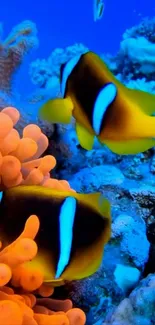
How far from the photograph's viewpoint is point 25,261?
1.02m

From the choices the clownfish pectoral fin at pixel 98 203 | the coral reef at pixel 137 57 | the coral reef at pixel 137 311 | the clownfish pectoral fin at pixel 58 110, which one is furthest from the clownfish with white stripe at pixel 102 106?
the coral reef at pixel 137 57

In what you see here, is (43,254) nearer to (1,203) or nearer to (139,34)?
(1,203)

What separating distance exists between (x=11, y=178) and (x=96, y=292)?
1.79 ft

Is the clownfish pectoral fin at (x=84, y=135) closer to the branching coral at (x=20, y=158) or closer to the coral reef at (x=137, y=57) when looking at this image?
the branching coral at (x=20, y=158)

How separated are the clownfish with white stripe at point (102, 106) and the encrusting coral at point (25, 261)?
10.0 inches

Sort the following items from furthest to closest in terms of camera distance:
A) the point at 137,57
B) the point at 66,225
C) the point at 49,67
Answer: the point at 49,67 < the point at 137,57 < the point at 66,225

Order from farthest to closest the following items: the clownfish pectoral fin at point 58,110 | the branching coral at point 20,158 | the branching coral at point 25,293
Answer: the branching coral at point 20,158, the clownfish pectoral fin at point 58,110, the branching coral at point 25,293

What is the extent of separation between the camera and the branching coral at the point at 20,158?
48.5 inches

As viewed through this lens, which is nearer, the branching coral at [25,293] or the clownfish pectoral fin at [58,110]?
the branching coral at [25,293]

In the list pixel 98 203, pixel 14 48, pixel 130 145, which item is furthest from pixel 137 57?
pixel 98 203

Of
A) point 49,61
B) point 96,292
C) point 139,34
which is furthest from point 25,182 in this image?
point 49,61

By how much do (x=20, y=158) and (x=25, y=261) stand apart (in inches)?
17.4

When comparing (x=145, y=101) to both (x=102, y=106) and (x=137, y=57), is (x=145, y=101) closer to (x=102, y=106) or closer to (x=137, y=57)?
(x=102, y=106)

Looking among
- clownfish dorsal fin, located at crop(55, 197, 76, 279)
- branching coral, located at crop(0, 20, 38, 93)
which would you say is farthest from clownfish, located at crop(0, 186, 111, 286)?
branching coral, located at crop(0, 20, 38, 93)
